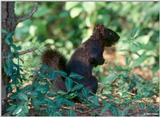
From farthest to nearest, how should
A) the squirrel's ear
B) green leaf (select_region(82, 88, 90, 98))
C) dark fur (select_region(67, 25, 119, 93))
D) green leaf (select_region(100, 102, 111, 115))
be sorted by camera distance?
the squirrel's ear, dark fur (select_region(67, 25, 119, 93)), green leaf (select_region(82, 88, 90, 98)), green leaf (select_region(100, 102, 111, 115))

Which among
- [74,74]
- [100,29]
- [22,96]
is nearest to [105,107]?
[74,74]

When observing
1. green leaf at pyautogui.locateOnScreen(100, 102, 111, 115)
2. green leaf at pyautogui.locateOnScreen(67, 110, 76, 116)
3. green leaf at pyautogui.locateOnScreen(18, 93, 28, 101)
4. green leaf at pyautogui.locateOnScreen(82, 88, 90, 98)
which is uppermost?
green leaf at pyautogui.locateOnScreen(18, 93, 28, 101)

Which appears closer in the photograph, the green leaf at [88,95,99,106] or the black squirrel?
the green leaf at [88,95,99,106]

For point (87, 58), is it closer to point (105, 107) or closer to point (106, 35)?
point (106, 35)

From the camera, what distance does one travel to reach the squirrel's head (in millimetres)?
4703

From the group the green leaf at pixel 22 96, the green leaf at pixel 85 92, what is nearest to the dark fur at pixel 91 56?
the green leaf at pixel 85 92

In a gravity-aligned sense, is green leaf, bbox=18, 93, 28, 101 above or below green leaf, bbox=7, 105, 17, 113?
above

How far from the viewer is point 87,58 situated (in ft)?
15.2

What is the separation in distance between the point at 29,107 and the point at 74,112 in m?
0.31

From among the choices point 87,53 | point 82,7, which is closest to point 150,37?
point 82,7

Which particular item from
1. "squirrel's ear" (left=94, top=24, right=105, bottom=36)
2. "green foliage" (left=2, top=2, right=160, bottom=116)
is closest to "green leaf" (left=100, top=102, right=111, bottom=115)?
"green foliage" (left=2, top=2, right=160, bottom=116)

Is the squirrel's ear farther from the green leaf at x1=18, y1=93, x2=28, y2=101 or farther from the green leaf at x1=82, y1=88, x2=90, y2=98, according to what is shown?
the green leaf at x1=18, y1=93, x2=28, y2=101

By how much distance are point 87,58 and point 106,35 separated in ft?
0.89

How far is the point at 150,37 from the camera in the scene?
7.99 m
